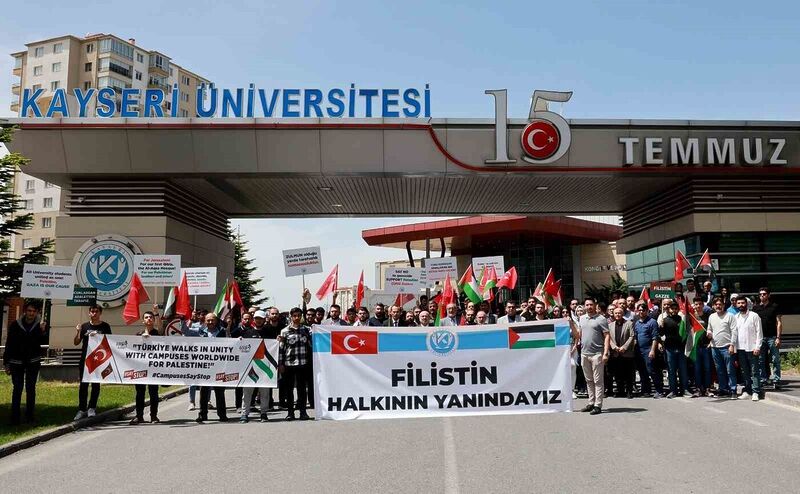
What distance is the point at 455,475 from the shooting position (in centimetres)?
668

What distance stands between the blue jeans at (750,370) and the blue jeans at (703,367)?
Result: 649 mm

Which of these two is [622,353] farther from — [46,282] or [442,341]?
[46,282]

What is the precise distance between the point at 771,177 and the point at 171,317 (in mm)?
17932

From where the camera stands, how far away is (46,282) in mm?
13672

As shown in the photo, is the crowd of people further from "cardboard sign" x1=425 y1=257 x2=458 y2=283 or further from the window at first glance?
the window

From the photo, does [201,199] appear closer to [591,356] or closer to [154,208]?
[154,208]

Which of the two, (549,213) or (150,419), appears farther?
(549,213)

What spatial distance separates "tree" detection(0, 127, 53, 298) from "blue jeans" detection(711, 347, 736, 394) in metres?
12.9

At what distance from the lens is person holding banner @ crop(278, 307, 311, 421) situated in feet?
35.9

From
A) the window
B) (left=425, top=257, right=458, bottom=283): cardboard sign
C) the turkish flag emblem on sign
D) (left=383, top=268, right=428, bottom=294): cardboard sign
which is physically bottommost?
the turkish flag emblem on sign

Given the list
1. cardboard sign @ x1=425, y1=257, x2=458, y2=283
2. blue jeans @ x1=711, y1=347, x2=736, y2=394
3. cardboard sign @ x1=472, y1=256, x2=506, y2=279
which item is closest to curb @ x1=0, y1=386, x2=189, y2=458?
cardboard sign @ x1=425, y1=257, x2=458, y2=283

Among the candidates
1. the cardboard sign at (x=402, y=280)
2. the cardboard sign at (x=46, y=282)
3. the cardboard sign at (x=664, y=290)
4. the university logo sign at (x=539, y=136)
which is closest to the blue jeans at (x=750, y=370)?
the cardboard sign at (x=664, y=290)

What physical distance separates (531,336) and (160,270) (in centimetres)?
1036

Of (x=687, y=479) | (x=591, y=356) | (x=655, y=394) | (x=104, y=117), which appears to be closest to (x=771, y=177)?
(x=655, y=394)
